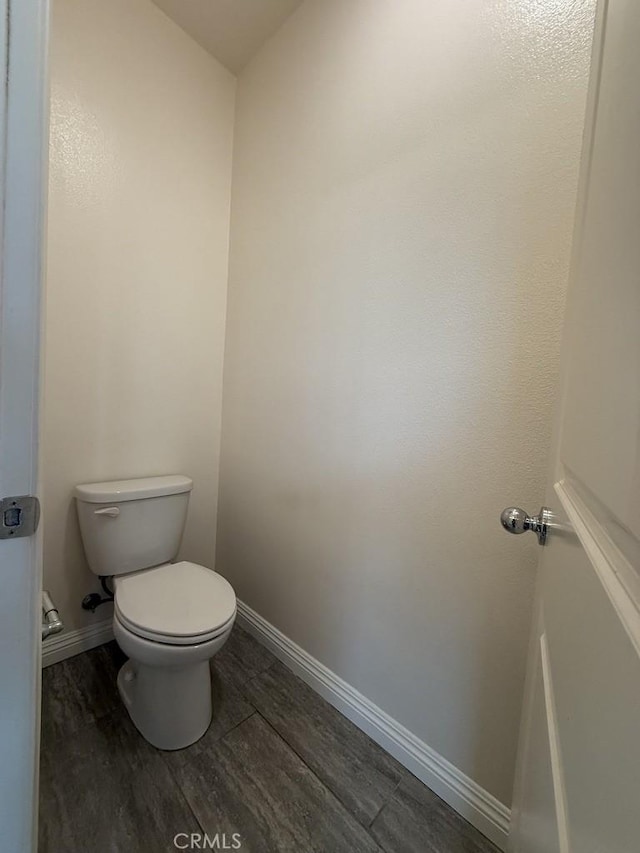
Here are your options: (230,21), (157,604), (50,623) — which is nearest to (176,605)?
(157,604)

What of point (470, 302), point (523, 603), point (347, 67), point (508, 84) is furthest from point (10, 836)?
point (347, 67)

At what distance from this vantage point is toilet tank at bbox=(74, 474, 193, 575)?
138 centimetres

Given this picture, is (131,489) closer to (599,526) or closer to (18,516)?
(18,516)

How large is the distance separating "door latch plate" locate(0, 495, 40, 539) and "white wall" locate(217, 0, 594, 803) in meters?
0.92

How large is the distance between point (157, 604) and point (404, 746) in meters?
0.91

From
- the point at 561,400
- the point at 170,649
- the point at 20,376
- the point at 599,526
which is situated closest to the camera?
the point at 599,526

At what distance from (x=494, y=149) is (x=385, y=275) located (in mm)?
411

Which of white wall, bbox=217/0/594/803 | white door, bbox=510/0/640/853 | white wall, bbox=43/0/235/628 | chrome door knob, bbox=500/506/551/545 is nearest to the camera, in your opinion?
white door, bbox=510/0/640/853

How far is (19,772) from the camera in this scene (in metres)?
Result: 0.55

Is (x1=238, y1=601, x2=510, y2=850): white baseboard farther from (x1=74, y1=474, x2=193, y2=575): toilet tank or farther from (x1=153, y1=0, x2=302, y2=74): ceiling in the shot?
(x1=153, y1=0, x2=302, y2=74): ceiling

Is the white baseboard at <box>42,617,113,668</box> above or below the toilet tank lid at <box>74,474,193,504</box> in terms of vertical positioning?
below

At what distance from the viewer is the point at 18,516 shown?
520 mm

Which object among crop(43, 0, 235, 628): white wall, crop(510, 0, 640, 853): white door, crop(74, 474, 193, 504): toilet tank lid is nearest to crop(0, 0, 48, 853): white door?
crop(510, 0, 640, 853): white door

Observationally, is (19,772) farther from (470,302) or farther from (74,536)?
(470,302)
